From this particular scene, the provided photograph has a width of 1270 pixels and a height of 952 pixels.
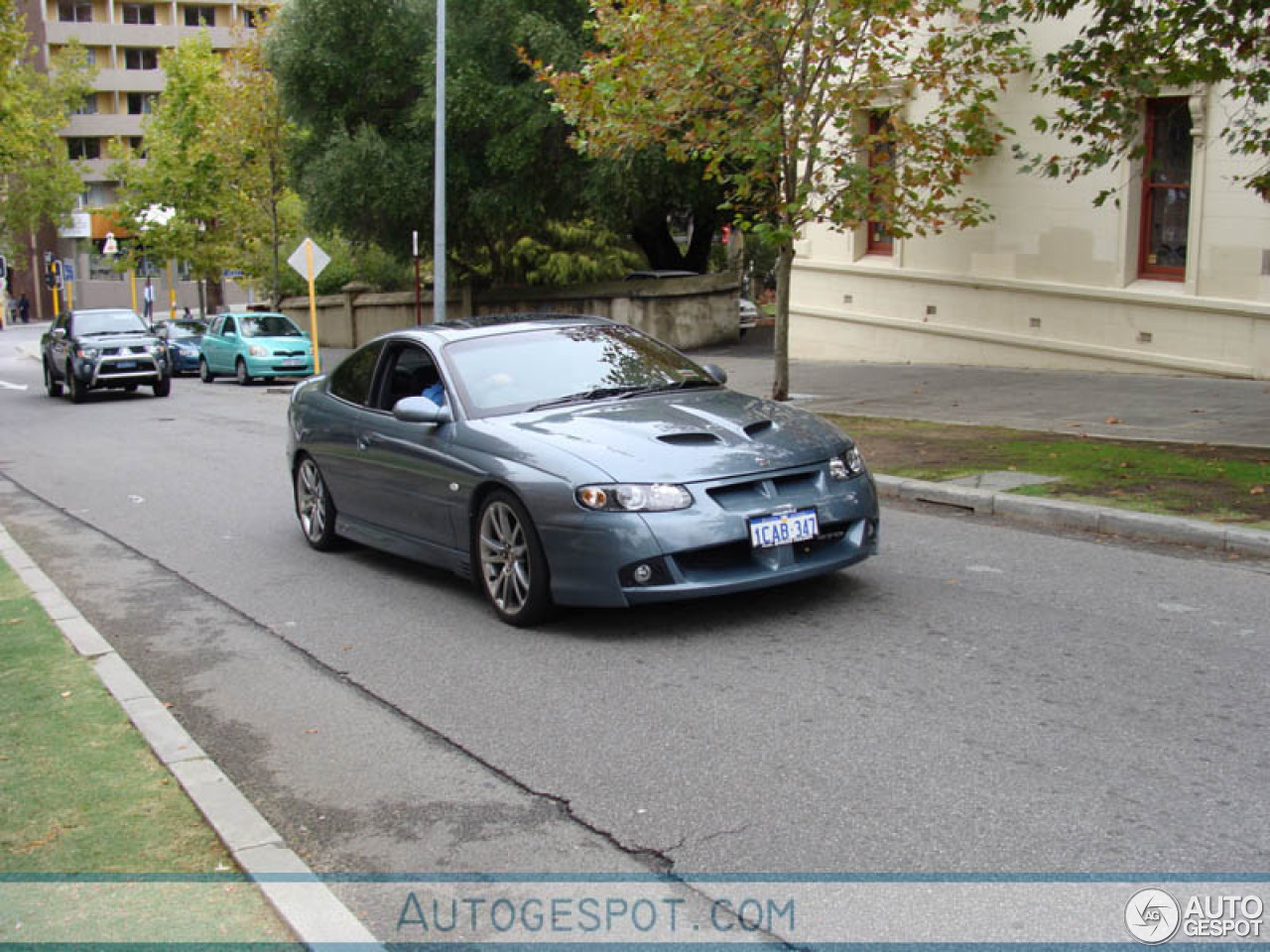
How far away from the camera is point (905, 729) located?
5.03 metres

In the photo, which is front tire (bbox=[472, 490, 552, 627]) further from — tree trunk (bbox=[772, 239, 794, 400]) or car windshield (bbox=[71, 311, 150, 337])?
car windshield (bbox=[71, 311, 150, 337])

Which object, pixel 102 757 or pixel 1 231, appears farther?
pixel 1 231

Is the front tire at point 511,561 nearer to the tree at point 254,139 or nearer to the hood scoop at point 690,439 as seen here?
the hood scoop at point 690,439

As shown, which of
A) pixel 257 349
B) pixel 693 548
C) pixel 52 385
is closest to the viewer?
pixel 693 548

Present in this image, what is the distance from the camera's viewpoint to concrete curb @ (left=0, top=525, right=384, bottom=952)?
364cm

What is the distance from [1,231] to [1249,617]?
8108cm

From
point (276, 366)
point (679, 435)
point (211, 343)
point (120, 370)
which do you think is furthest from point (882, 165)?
point (211, 343)

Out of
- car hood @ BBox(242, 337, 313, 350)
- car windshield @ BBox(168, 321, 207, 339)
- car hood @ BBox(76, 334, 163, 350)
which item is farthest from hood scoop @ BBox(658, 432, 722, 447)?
car windshield @ BBox(168, 321, 207, 339)

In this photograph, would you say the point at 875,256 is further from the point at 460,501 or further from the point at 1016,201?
the point at 460,501

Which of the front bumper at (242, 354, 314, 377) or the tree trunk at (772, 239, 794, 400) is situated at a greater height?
the tree trunk at (772, 239, 794, 400)

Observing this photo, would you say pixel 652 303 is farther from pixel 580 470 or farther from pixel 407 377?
pixel 580 470

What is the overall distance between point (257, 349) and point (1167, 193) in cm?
1914

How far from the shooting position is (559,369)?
772cm

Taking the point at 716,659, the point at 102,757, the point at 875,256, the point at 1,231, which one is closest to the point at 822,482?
the point at 716,659
